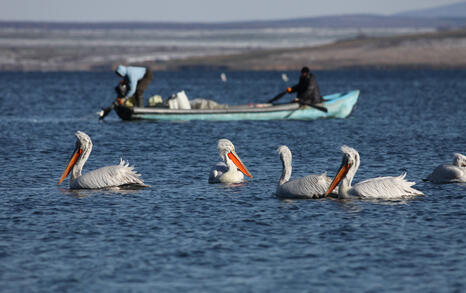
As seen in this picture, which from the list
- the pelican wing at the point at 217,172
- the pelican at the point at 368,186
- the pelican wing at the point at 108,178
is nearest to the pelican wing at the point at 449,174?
the pelican at the point at 368,186

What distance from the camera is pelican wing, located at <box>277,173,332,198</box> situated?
52.1ft

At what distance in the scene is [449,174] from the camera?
1762cm

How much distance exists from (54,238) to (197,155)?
1117cm

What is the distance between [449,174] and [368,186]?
2803 millimetres

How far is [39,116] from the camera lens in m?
42.3

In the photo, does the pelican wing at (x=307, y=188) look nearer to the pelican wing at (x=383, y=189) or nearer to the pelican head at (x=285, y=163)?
the pelican head at (x=285, y=163)

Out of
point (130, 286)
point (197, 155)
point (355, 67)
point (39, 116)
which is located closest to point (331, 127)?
point (197, 155)

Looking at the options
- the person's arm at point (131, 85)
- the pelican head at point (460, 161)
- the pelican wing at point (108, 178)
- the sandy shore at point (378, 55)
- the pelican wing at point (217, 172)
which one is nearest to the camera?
the pelican wing at point (108, 178)

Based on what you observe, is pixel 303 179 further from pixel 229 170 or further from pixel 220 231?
pixel 220 231

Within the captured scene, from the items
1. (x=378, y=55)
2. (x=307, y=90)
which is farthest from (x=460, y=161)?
(x=378, y=55)

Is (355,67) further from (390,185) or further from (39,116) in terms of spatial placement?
(390,185)

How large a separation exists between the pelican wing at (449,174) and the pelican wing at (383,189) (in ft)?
7.10

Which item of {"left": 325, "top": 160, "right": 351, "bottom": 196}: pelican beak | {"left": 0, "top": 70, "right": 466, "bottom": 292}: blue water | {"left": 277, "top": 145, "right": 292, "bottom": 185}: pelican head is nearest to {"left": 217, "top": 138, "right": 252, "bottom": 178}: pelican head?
{"left": 0, "top": 70, "right": 466, "bottom": 292}: blue water

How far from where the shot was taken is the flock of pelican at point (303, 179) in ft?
51.4
